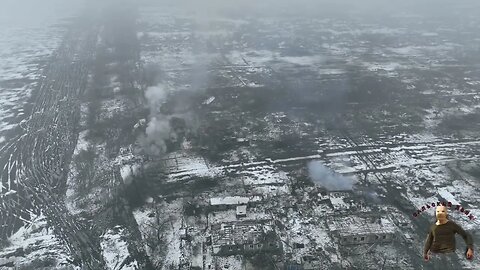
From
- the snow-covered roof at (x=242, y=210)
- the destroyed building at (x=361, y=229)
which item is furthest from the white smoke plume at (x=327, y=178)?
the snow-covered roof at (x=242, y=210)

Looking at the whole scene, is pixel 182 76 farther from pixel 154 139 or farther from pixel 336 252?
pixel 336 252

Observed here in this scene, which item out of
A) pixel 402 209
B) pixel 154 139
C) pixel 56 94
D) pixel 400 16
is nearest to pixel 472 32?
pixel 400 16

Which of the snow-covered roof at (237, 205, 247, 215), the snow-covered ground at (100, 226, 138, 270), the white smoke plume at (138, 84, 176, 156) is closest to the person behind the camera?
the snow-covered ground at (100, 226, 138, 270)

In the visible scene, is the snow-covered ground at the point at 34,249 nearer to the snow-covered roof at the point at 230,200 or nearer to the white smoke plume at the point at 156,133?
the snow-covered roof at the point at 230,200

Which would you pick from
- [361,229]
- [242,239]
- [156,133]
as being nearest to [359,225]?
[361,229]

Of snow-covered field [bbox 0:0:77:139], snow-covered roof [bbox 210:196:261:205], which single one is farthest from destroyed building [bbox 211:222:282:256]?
snow-covered field [bbox 0:0:77:139]

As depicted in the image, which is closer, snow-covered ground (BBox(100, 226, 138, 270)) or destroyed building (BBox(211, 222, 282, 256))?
snow-covered ground (BBox(100, 226, 138, 270))

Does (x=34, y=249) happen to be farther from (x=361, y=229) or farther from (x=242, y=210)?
(x=361, y=229)

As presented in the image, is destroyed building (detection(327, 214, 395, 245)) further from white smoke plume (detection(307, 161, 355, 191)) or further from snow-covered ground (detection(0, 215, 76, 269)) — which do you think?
snow-covered ground (detection(0, 215, 76, 269))

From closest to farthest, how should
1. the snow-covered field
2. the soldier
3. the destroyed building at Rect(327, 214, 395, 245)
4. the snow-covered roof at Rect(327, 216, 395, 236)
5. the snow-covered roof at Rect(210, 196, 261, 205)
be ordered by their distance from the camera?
the soldier → the destroyed building at Rect(327, 214, 395, 245) → the snow-covered roof at Rect(327, 216, 395, 236) → the snow-covered roof at Rect(210, 196, 261, 205) → the snow-covered field
